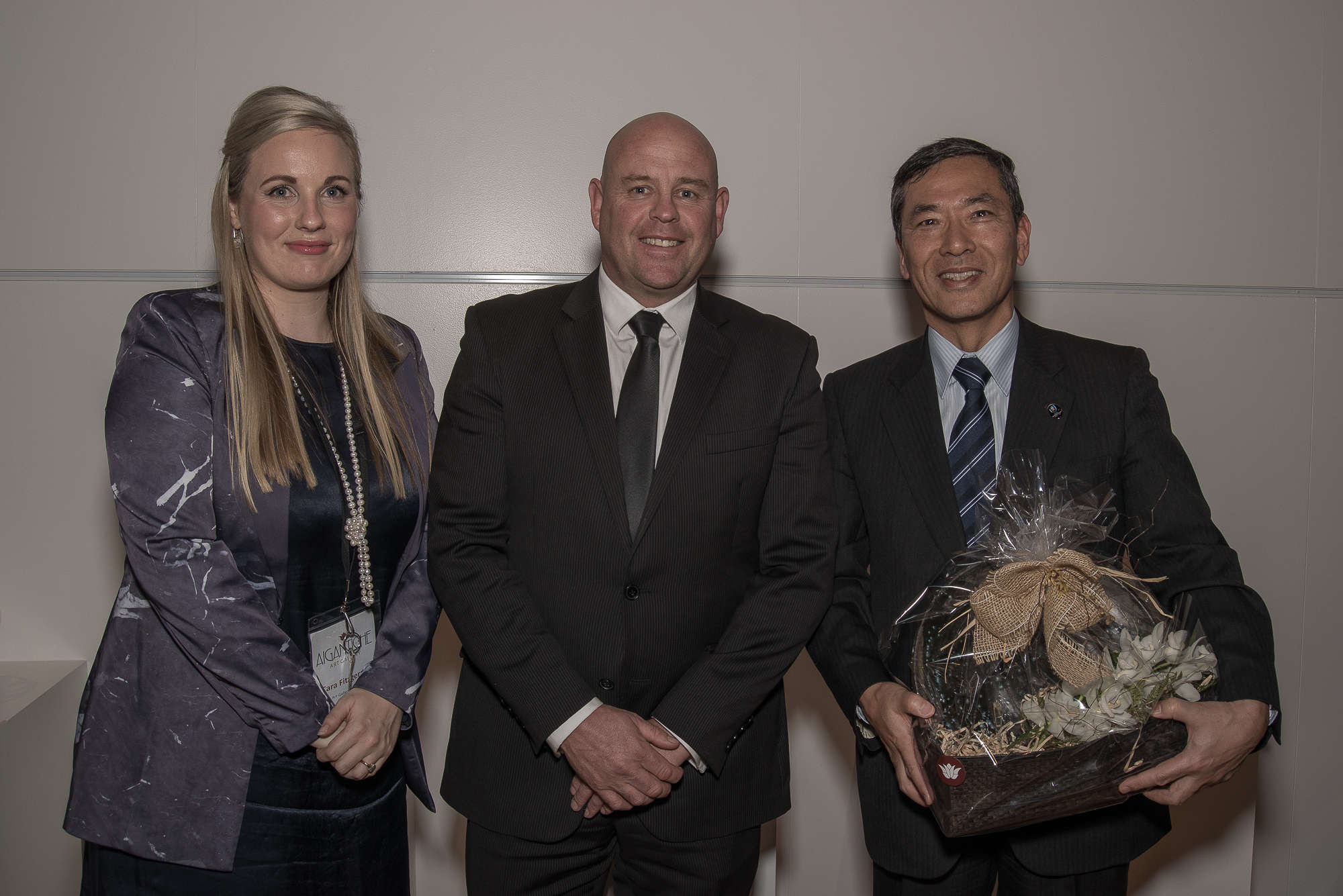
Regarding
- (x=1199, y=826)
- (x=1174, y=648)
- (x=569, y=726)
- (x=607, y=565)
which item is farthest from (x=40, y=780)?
(x=1199, y=826)

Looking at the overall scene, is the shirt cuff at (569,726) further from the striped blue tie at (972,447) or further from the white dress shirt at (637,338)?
the striped blue tie at (972,447)

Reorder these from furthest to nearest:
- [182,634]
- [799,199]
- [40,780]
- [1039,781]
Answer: [799,199], [40,780], [182,634], [1039,781]

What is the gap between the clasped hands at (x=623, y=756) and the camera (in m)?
1.73

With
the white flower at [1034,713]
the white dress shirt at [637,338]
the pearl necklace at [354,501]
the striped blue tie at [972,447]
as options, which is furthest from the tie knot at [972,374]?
the pearl necklace at [354,501]

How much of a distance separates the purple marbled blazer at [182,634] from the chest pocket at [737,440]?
0.82 metres

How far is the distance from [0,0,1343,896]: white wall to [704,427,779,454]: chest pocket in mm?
1254

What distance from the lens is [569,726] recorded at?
175cm

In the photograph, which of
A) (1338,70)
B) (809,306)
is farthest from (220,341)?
(1338,70)

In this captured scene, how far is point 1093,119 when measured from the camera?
3.10 metres

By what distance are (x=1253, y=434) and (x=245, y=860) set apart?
328 centimetres

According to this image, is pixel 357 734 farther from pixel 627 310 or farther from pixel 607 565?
pixel 627 310

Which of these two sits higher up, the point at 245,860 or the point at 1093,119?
the point at 1093,119

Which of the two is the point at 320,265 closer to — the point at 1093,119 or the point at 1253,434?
the point at 1093,119

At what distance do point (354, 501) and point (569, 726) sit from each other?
61 centimetres
